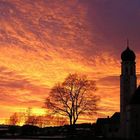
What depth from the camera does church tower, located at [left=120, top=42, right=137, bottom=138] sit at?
99256 millimetres

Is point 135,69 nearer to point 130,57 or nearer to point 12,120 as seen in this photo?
point 130,57

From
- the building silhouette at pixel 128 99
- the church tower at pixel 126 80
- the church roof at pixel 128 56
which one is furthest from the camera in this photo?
the church roof at pixel 128 56

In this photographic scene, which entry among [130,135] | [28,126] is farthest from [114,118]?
[28,126]

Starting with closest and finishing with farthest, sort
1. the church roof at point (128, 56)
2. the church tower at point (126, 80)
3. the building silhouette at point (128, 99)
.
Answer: the building silhouette at point (128, 99) < the church tower at point (126, 80) < the church roof at point (128, 56)

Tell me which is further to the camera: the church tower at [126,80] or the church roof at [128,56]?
the church roof at [128,56]

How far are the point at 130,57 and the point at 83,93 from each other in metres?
20.0

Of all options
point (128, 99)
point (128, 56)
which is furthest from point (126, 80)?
point (128, 56)

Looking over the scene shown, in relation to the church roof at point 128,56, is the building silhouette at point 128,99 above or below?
below

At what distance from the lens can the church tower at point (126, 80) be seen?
99.3m

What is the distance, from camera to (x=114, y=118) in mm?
124750

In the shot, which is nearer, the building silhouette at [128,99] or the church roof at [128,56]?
the building silhouette at [128,99]

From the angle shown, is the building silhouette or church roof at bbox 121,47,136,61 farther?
church roof at bbox 121,47,136,61

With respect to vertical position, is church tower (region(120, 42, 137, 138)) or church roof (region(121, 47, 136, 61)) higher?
church roof (region(121, 47, 136, 61))

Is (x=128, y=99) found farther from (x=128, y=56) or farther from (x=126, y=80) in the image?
(x=128, y=56)
